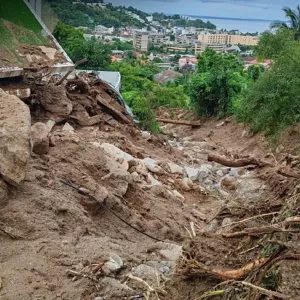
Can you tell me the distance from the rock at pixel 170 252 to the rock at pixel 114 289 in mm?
834

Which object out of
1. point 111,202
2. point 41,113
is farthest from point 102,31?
point 111,202

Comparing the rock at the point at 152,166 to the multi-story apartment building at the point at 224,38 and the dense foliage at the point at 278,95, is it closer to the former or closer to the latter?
the dense foliage at the point at 278,95

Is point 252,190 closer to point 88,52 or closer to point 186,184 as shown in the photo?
point 186,184

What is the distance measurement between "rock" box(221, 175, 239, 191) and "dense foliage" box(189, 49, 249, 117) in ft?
34.4

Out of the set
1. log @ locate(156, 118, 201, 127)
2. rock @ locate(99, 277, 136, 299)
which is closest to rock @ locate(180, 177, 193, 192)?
rock @ locate(99, 277, 136, 299)

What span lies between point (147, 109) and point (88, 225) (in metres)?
11.6

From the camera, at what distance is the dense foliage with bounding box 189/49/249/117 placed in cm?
2211

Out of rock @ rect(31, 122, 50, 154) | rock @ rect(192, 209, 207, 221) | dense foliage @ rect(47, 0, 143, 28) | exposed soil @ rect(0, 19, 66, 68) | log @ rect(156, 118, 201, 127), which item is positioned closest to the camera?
rock @ rect(31, 122, 50, 154)

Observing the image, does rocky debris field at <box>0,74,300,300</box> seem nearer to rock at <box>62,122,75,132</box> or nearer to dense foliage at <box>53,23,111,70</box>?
rock at <box>62,122,75,132</box>

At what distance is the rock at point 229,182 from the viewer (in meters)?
11.2

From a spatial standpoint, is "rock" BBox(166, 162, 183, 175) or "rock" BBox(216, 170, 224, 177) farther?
"rock" BBox(216, 170, 224, 177)

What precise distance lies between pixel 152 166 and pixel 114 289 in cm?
587

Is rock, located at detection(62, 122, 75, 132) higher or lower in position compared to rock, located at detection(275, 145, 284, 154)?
higher

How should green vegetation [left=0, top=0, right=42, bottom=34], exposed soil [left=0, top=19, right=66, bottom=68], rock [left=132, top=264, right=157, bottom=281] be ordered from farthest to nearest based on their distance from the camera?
1. green vegetation [left=0, top=0, right=42, bottom=34]
2. exposed soil [left=0, top=19, right=66, bottom=68]
3. rock [left=132, top=264, right=157, bottom=281]
